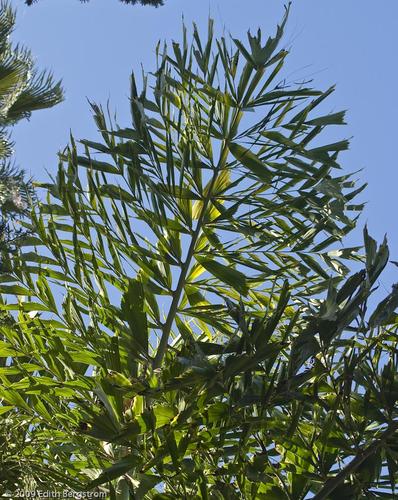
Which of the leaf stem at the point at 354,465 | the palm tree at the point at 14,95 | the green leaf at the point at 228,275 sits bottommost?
the leaf stem at the point at 354,465

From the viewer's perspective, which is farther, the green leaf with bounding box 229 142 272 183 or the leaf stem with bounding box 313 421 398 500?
the green leaf with bounding box 229 142 272 183

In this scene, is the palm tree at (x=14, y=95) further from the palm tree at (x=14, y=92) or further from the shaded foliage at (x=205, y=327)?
the shaded foliage at (x=205, y=327)

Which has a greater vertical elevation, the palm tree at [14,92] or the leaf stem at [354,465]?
the palm tree at [14,92]

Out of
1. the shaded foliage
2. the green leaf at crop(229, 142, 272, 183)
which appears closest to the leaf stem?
the shaded foliage

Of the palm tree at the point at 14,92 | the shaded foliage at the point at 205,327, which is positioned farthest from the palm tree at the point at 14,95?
the shaded foliage at the point at 205,327

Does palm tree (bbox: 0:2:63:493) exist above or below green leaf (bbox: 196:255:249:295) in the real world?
above

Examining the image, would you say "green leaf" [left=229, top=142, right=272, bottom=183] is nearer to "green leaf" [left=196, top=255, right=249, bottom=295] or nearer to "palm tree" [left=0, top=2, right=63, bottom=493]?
"green leaf" [left=196, top=255, right=249, bottom=295]

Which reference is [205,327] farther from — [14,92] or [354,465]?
[14,92]

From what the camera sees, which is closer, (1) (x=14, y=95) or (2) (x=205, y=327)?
(2) (x=205, y=327)

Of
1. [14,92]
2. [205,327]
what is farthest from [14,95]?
[205,327]

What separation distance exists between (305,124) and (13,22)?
3274 mm

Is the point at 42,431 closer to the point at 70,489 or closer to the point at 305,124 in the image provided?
the point at 70,489

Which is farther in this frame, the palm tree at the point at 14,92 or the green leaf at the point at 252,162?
the palm tree at the point at 14,92

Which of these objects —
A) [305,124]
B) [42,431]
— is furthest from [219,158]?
[42,431]
